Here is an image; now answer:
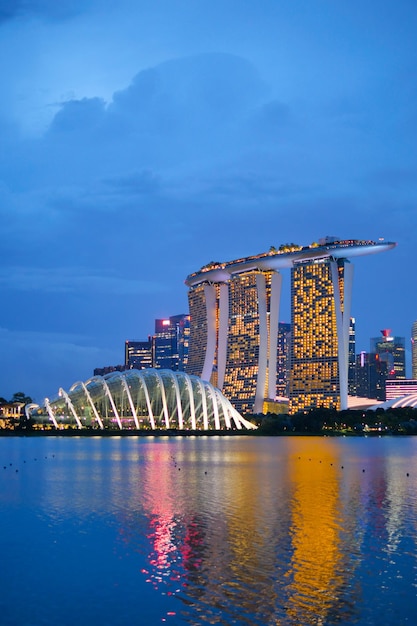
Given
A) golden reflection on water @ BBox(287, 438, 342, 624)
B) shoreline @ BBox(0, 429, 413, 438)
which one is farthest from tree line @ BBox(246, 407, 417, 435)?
golden reflection on water @ BBox(287, 438, 342, 624)

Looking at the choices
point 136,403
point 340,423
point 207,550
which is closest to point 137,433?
point 136,403

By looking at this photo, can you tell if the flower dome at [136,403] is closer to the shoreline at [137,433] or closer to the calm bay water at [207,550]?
the shoreline at [137,433]

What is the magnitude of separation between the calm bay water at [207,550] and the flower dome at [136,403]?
86495mm

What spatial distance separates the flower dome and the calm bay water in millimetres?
86495

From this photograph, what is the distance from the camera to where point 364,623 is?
21.0 metres

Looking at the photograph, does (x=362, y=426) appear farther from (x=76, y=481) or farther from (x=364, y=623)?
(x=364, y=623)

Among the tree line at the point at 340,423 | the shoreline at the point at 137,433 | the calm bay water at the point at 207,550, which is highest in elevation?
the tree line at the point at 340,423

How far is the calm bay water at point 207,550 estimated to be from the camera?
22375 millimetres

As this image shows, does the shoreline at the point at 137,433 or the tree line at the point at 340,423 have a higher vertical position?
the tree line at the point at 340,423

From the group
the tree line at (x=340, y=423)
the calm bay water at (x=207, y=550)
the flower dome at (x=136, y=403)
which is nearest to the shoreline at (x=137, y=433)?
the tree line at (x=340, y=423)

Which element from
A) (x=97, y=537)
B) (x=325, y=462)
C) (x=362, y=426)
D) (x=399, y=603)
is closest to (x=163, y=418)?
(x=362, y=426)

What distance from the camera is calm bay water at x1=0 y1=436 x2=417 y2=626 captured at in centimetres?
2238

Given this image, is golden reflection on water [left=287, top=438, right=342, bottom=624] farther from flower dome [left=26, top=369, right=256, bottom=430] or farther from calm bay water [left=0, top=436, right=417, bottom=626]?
flower dome [left=26, top=369, right=256, bottom=430]

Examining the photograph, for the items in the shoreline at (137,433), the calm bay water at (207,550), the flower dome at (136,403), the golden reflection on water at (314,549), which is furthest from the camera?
the flower dome at (136,403)
